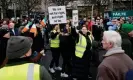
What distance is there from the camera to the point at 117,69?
4.09 metres

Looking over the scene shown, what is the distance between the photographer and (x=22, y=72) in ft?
10.9

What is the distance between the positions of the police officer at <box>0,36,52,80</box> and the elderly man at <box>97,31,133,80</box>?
0.93m

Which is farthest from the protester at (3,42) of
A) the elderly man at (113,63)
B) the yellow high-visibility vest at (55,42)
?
the elderly man at (113,63)

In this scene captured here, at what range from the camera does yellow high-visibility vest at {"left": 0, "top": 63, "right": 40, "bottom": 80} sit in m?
3.30

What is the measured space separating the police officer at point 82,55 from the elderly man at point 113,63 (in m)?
5.15

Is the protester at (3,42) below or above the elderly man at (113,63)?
below

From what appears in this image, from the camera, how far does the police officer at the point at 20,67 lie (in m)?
3.31

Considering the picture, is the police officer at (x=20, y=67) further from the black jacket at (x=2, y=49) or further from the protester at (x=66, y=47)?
the protester at (x=66, y=47)

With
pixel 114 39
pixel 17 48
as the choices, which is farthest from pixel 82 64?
pixel 17 48

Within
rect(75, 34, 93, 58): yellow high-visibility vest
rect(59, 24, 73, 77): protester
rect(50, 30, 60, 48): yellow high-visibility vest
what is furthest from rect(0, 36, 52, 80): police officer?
rect(50, 30, 60, 48): yellow high-visibility vest

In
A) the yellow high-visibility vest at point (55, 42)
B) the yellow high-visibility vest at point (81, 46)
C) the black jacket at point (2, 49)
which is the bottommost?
the yellow high-visibility vest at point (55, 42)

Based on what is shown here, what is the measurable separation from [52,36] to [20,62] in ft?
27.0

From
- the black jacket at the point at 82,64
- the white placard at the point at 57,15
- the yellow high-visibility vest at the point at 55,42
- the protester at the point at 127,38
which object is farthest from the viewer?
the white placard at the point at 57,15

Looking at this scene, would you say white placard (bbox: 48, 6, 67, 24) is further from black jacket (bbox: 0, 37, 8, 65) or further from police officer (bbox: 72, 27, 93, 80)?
black jacket (bbox: 0, 37, 8, 65)
